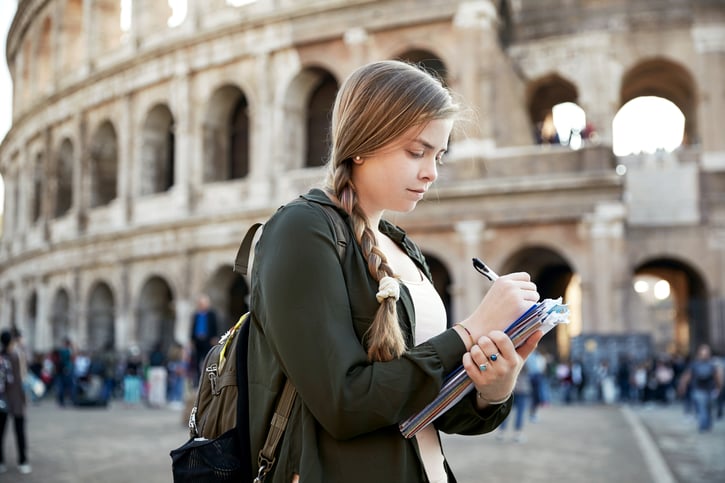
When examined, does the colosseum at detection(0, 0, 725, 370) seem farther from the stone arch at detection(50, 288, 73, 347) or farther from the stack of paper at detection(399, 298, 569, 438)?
the stack of paper at detection(399, 298, 569, 438)

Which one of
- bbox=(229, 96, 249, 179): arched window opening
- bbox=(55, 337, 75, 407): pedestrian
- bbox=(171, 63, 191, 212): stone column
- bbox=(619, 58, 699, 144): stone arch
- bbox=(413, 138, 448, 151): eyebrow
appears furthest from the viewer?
bbox=(229, 96, 249, 179): arched window opening

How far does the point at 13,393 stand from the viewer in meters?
8.44

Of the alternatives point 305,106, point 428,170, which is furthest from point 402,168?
point 305,106

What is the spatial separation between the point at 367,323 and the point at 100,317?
25222 millimetres

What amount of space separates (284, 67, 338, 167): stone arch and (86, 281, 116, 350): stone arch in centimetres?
832

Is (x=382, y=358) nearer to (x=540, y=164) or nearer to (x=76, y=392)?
(x=540, y=164)

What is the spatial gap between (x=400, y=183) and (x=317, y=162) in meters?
21.3

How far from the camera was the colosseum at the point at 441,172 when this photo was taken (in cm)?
1858

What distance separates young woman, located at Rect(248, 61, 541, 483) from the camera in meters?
1.53

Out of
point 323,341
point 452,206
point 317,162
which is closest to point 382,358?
point 323,341

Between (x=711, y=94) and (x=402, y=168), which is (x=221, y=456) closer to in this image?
(x=402, y=168)

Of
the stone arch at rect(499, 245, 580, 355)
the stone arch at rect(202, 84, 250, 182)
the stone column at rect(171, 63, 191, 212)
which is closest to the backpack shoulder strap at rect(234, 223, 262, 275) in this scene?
the stone arch at rect(499, 245, 580, 355)

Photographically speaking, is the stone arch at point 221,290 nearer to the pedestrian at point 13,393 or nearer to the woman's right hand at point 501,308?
the pedestrian at point 13,393

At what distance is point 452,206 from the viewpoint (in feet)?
62.8
